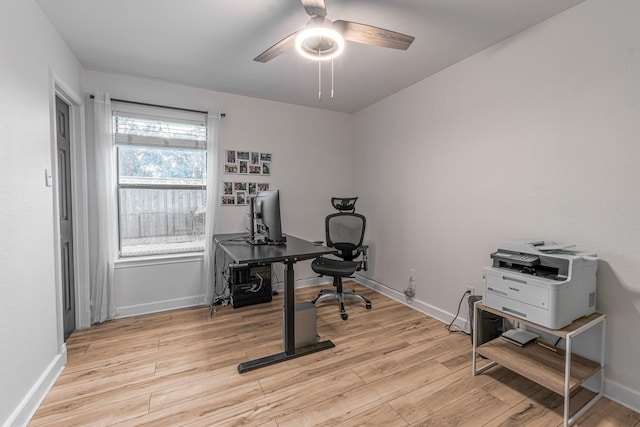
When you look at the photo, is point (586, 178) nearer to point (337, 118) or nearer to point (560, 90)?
point (560, 90)

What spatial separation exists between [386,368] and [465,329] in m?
1.02

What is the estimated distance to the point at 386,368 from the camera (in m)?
2.12

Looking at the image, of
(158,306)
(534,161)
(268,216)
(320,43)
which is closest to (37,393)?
(158,306)

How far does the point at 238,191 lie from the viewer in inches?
140

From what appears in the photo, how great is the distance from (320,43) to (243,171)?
2.07 meters

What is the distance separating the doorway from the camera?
2463 mm

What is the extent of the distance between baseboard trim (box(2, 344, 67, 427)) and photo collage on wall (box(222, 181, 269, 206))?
198cm

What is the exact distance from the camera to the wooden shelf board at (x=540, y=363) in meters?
1.66

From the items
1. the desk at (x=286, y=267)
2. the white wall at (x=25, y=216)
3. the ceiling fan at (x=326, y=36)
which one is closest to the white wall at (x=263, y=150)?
the white wall at (x=25, y=216)

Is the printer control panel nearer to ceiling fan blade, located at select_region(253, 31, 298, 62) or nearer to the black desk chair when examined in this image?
the black desk chair

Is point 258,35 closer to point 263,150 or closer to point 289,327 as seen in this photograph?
point 263,150

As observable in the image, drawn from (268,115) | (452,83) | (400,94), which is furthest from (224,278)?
(452,83)

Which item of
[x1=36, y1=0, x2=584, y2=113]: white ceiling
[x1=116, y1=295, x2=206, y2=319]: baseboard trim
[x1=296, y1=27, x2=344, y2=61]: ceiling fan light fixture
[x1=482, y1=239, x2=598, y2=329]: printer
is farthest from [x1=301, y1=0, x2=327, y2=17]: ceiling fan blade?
[x1=116, y1=295, x2=206, y2=319]: baseboard trim

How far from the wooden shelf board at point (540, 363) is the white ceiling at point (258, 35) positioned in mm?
2340
